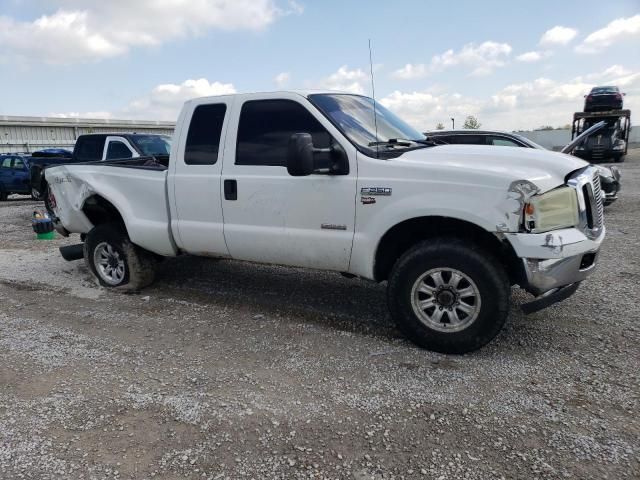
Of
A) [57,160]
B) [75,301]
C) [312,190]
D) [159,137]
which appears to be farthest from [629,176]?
[57,160]

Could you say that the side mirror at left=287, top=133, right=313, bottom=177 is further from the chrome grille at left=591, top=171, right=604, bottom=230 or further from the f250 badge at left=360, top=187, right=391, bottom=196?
the chrome grille at left=591, top=171, right=604, bottom=230

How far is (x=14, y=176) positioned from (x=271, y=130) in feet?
55.7

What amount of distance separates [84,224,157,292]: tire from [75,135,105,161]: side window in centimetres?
590

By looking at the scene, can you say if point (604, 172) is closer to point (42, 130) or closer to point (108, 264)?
point (108, 264)

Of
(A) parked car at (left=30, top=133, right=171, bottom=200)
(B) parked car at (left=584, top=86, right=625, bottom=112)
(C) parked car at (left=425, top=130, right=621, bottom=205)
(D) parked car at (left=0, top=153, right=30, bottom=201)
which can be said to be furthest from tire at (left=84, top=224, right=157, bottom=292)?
(B) parked car at (left=584, top=86, right=625, bottom=112)

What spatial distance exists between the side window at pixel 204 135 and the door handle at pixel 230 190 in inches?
11.2

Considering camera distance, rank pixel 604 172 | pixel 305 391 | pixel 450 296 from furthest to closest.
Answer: pixel 604 172 < pixel 450 296 < pixel 305 391

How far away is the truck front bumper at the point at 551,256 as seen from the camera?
3229 mm

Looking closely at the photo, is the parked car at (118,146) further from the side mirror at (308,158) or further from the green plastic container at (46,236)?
the side mirror at (308,158)

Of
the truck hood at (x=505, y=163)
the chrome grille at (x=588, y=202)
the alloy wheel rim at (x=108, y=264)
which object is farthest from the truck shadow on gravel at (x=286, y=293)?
the truck hood at (x=505, y=163)

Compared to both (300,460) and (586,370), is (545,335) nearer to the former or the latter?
(586,370)

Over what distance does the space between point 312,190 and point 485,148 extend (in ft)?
4.83

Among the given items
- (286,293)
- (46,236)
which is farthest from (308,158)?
(46,236)

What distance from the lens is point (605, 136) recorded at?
22547 mm
